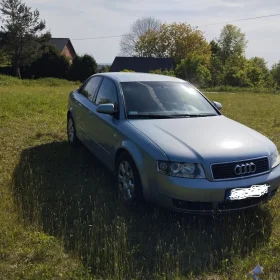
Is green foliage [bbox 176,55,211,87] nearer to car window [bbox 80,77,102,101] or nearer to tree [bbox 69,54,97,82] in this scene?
tree [bbox 69,54,97,82]

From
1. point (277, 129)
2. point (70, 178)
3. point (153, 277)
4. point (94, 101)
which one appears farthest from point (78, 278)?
point (277, 129)

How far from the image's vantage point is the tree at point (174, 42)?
61.8 meters

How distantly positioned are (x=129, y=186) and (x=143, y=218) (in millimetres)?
401

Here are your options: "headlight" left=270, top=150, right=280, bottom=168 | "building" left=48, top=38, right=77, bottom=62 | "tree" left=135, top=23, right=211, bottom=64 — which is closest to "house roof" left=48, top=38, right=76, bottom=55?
"building" left=48, top=38, right=77, bottom=62

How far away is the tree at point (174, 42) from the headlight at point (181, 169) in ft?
196

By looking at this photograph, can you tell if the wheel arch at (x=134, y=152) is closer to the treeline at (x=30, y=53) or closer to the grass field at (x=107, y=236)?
the grass field at (x=107, y=236)

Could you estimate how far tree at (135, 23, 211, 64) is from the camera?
203ft

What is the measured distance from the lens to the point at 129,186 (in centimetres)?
409

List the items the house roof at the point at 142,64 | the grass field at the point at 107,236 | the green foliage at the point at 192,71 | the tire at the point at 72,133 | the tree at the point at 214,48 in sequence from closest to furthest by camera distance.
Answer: the grass field at the point at 107,236 < the tire at the point at 72,133 < the green foliage at the point at 192,71 < the house roof at the point at 142,64 < the tree at the point at 214,48

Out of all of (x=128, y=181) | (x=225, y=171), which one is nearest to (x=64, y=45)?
(x=128, y=181)

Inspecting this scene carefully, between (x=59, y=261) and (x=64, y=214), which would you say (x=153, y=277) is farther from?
(x=64, y=214)

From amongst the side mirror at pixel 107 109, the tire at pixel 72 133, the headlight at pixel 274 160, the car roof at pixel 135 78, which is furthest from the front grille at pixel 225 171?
the tire at pixel 72 133

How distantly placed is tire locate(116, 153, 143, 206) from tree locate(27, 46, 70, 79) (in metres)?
37.8

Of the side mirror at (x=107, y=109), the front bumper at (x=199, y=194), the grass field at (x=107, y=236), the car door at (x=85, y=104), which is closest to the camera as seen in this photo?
the grass field at (x=107, y=236)
